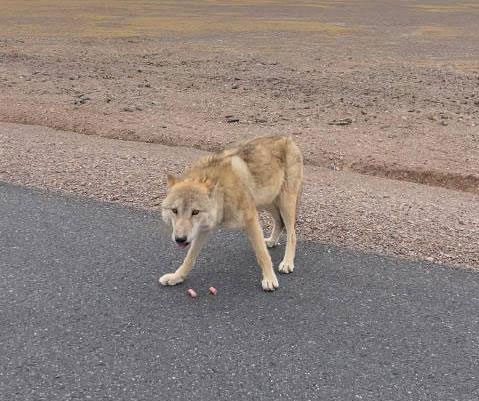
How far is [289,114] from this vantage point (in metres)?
13.6

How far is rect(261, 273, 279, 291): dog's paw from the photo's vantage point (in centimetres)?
542

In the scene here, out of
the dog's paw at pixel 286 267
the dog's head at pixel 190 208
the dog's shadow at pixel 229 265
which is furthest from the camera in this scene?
the dog's paw at pixel 286 267

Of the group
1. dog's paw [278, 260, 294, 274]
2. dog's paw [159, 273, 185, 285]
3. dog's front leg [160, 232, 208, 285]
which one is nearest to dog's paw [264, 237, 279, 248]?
dog's paw [278, 260, 294, 274]

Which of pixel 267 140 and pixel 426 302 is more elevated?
pixel 267 140

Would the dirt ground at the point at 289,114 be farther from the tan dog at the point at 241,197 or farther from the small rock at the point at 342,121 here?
the tan dog at the point at 241,197

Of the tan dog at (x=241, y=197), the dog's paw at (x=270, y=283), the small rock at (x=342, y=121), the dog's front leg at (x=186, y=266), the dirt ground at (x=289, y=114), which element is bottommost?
the small rock at (x=342, y=121)

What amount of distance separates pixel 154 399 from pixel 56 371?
0.82 meters

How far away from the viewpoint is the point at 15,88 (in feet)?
53.0

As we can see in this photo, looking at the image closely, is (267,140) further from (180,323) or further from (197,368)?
(197,368)

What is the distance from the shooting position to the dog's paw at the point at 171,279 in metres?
5.49

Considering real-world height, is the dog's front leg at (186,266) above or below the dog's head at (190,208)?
below

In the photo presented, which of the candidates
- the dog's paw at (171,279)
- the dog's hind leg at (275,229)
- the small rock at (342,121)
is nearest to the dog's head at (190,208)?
the dog's paw at (171,279)

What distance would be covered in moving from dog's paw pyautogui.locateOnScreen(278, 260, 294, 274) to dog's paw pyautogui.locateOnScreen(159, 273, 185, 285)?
1054mm

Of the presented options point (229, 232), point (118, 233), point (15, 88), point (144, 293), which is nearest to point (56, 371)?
point (144, 293)
